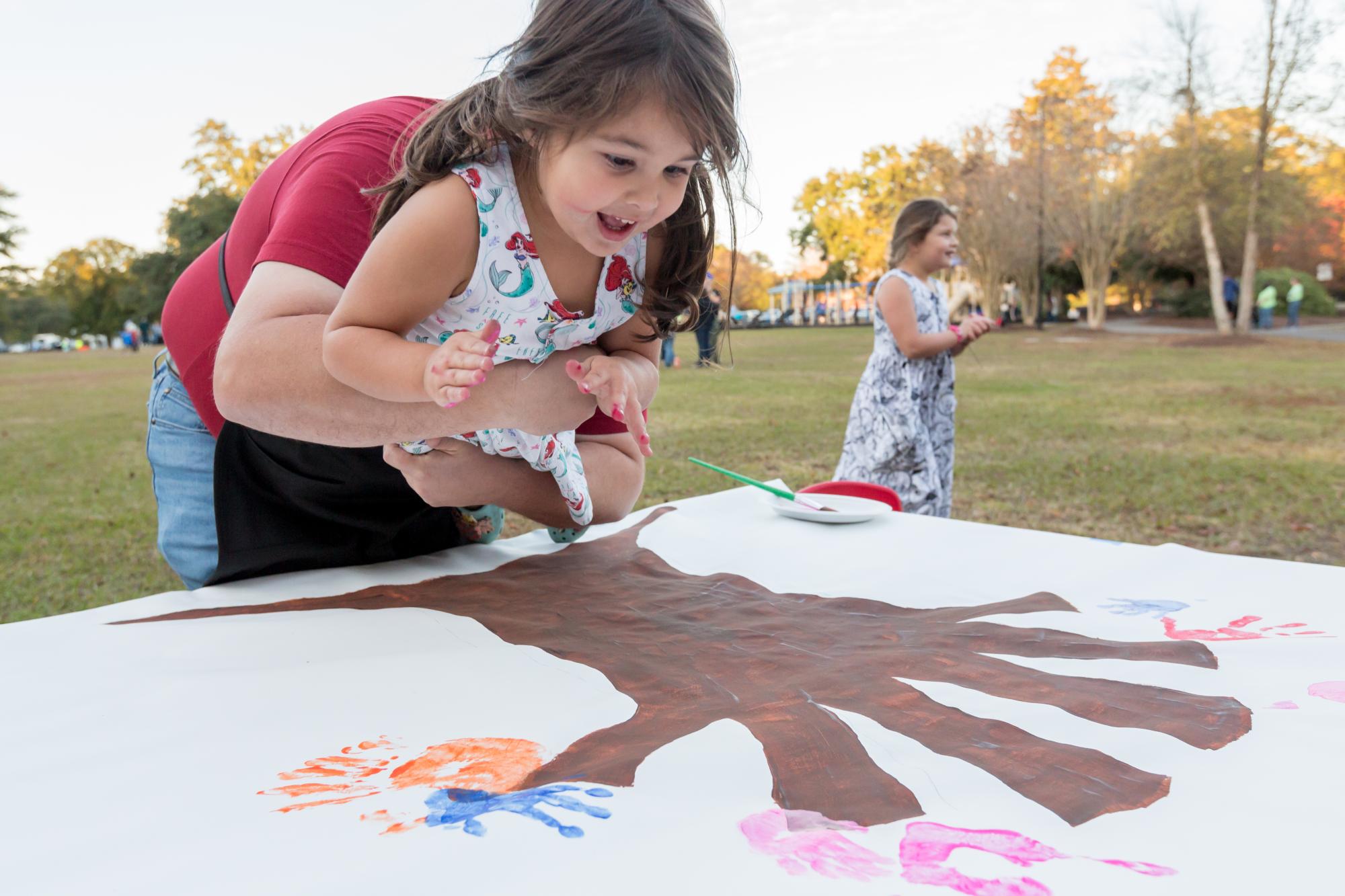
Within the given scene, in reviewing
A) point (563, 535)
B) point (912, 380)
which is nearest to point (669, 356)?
point (912, 380)

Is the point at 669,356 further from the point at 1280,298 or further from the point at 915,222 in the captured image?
the point at 1280,298

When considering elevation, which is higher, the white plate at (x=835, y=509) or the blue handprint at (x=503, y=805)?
the white plate at (x=835, y=509)

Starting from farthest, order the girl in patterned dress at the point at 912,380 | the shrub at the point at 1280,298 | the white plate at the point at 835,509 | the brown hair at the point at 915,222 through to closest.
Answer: the shrub at the point at 1280,298, the brown hair at the point at 915,222, the girl in patterned dress at the point at 912,380, the white plate at the point at 835,509

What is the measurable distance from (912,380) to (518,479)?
2.42 metres

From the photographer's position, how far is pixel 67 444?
25.6 feet

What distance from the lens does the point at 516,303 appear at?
5.71ft

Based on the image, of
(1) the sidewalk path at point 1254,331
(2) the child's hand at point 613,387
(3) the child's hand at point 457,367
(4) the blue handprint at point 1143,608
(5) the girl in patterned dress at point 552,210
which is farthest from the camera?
(1) the sidewalk path at point 1254,331

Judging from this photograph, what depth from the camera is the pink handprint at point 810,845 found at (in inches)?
38.1

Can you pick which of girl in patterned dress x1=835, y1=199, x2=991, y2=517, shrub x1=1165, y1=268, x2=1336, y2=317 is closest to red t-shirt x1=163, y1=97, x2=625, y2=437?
girl in patterned dress x1=835, y1=199, x2=991, y2=517

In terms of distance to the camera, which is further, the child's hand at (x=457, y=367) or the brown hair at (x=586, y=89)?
the brown hair at (x=586, y=89)

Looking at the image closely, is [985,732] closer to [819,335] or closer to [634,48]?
[634,48]

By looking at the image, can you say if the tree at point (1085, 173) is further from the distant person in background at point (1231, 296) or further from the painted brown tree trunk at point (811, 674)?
the painted brown tree trunk at point (811, 674)

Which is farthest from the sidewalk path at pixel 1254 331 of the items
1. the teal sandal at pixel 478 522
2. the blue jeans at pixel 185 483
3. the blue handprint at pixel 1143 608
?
the blue jeans at pixel 185 483

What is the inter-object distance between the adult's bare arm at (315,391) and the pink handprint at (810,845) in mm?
833
